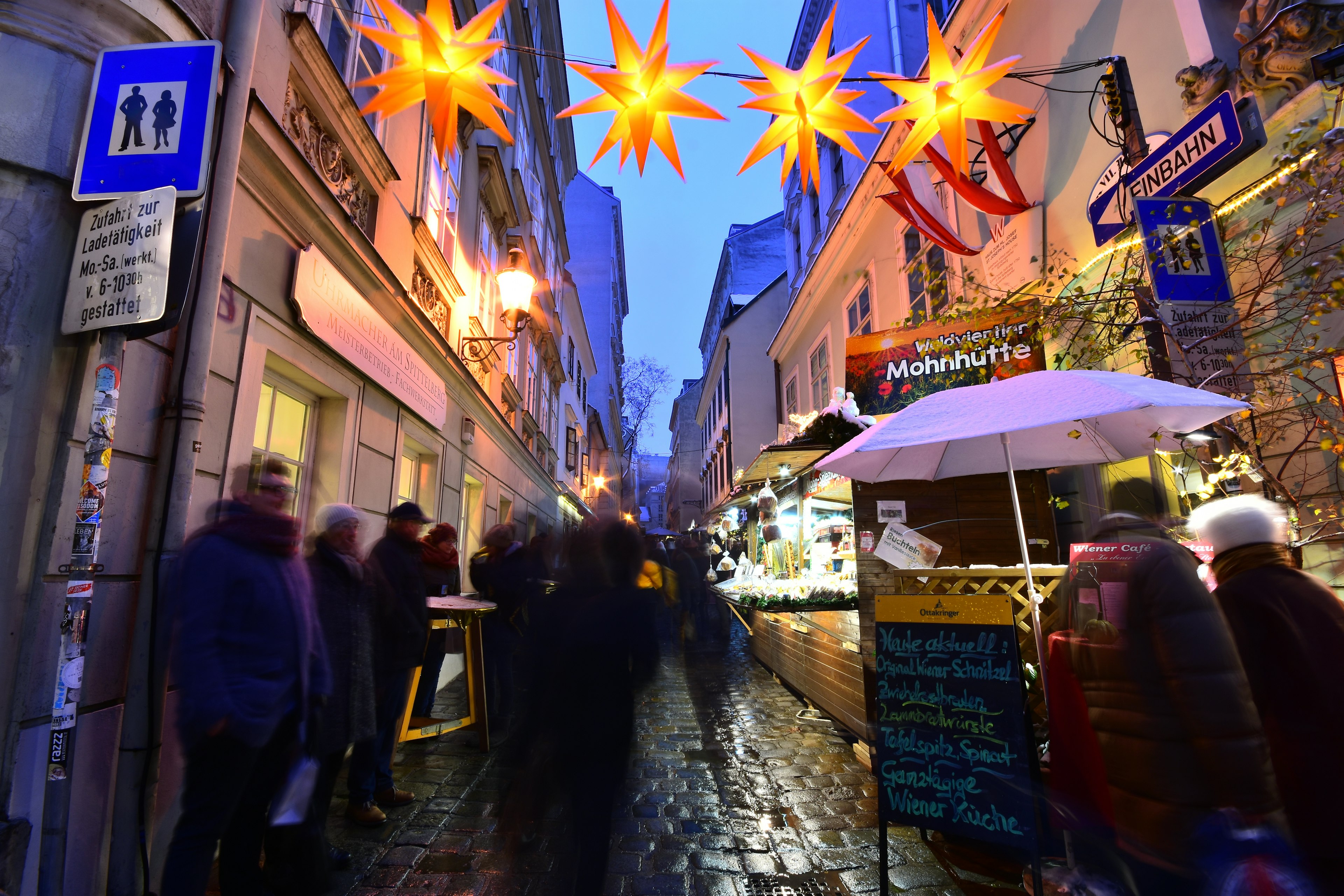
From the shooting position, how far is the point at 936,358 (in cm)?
581

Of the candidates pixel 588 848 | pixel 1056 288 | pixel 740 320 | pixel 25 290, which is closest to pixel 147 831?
pixel 588 848

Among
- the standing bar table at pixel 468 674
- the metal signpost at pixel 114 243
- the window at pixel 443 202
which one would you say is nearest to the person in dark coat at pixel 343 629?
the metal signpost at pixel 114 243

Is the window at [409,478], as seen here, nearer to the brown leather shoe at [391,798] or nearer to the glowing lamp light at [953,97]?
A: the brown leather shoe at [391,798]

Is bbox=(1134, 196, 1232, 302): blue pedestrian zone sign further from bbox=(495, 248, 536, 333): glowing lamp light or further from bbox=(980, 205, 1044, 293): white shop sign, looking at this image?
bbox=(495, 248, 536, 333): glowing lamp light

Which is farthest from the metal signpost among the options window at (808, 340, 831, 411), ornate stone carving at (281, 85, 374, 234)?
window at (808, 340, 831, 411)

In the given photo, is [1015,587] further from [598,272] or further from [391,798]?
[598,272]

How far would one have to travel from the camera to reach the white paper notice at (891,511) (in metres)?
5.42

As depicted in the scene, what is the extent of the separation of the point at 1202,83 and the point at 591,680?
19.0 ft

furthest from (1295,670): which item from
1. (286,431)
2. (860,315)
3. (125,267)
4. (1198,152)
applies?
(860,315)

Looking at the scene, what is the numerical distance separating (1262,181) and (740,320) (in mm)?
18588

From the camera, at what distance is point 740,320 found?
22.2 meters

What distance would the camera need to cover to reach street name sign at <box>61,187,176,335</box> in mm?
2654

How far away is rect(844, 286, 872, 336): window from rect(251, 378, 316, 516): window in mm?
8407

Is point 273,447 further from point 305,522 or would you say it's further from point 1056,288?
point 1056,288
